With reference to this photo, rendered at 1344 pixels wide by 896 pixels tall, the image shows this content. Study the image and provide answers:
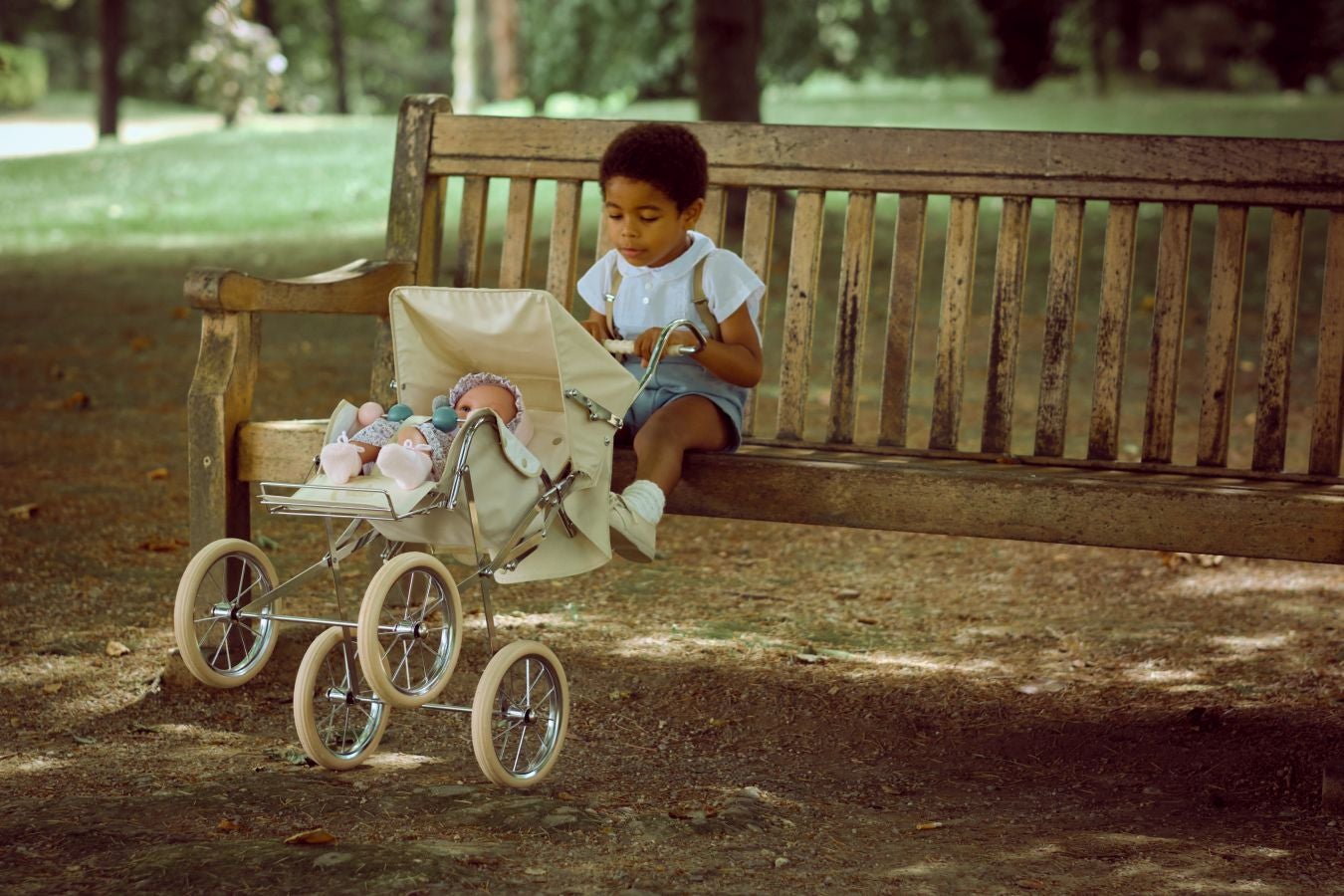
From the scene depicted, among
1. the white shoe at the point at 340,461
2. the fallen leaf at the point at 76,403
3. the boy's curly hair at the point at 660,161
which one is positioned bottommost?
the fallen leaf at the point at 76,403

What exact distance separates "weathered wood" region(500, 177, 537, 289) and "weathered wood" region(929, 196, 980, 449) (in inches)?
44.0

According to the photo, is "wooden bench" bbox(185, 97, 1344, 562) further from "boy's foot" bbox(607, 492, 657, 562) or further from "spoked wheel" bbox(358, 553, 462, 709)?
"spoked wheel" bbox(358, 553, 462, 709)

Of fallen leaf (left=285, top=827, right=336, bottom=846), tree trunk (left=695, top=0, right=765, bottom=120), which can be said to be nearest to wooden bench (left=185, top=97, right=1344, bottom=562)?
fallen leaf (left=285, top=827, right=336, bottom=846)

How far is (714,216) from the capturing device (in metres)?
4.29

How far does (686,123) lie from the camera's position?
13.6 feet

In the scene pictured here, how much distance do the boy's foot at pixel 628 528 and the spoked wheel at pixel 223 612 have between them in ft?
2.36

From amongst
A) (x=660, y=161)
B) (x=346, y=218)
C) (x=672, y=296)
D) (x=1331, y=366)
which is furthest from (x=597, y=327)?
(x=346, y=218)

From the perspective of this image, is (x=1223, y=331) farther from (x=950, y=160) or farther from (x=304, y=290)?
(x=304, y=290)

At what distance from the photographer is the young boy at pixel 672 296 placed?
3.70 m

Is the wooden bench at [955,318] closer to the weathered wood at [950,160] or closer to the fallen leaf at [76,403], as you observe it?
the weathered wood at [950,160]

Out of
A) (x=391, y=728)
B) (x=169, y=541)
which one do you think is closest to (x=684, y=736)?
(x=391, y=728)

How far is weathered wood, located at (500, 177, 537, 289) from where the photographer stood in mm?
4438

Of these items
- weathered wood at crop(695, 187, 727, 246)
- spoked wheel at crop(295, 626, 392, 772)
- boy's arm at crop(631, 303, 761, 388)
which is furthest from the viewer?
weathered wood at crop(695, 187, 727, 246)

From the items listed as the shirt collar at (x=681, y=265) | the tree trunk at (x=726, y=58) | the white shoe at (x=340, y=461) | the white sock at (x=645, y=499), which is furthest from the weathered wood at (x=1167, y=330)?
the tree trunk at (x=726, y=58)
